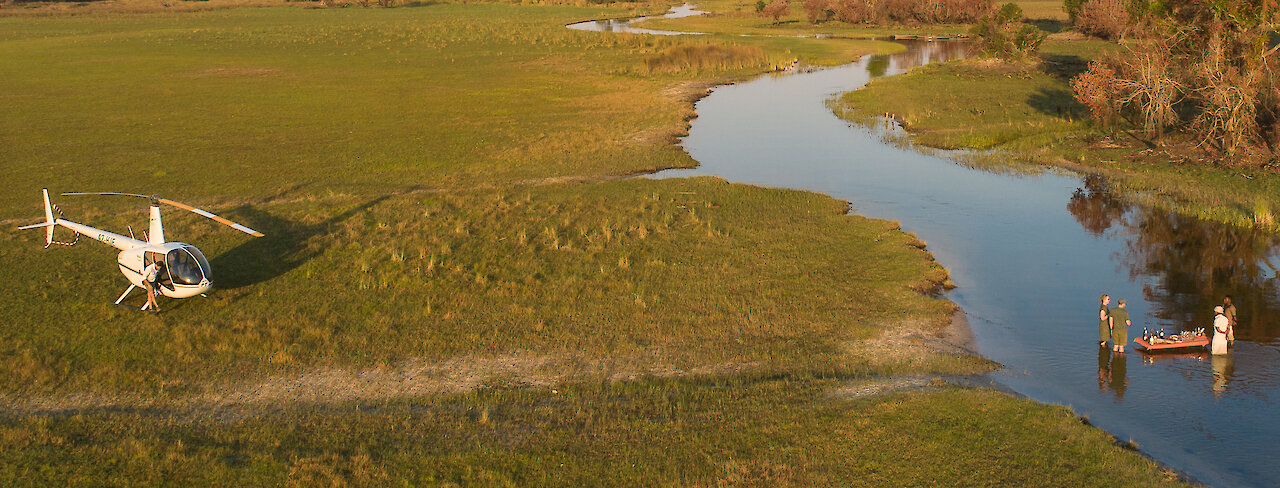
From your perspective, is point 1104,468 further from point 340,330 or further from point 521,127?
point 521,127

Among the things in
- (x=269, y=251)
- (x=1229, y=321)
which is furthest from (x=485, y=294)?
(x=1229, y=321)

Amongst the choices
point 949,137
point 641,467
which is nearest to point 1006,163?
point 949,137

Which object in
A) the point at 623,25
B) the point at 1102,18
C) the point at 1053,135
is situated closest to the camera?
the point at 1053,135

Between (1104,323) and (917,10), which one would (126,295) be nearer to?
(1104,323)

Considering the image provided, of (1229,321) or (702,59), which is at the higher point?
(702,59)

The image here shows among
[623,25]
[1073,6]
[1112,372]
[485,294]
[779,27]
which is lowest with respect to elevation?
[1112,372]

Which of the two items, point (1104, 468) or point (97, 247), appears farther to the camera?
point (97, 247)

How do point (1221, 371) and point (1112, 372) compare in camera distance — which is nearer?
point (1221, 371)
